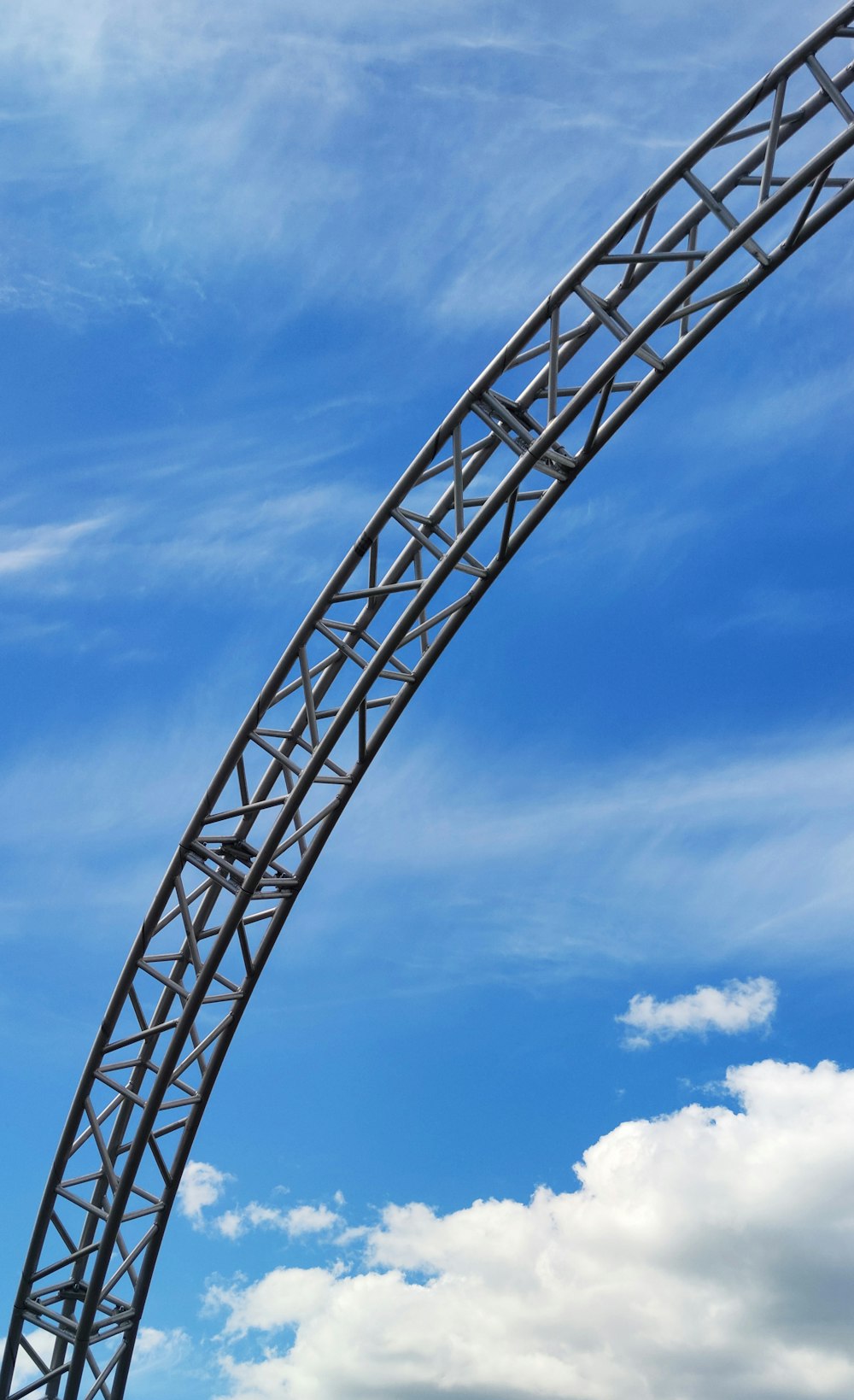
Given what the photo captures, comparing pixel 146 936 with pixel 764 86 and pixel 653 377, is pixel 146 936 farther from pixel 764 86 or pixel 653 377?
pixel 764 86

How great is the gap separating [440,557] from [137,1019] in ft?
23.2

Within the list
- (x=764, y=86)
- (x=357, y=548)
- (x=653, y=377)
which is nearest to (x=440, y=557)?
(x=357, y=548)

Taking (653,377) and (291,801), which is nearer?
(653,377)

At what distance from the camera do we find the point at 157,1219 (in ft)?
59.1

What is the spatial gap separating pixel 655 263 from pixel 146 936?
380 inches

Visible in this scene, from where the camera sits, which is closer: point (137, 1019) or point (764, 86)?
point (764, 86)

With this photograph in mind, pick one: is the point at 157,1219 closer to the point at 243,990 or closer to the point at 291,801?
the point at 243,990

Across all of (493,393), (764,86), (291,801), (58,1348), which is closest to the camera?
(764,86)

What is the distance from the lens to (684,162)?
535 inches

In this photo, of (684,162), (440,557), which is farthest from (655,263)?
(440,557)

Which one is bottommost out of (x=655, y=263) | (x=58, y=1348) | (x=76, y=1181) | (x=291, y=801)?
(x=58, y=1348)

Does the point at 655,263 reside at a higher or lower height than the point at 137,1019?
higher

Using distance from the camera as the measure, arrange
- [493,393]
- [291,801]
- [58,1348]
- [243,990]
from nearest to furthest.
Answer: [493,393], [291,801], [243,990], [58,1348]

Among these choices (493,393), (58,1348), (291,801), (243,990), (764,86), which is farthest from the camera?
(58,1348)
